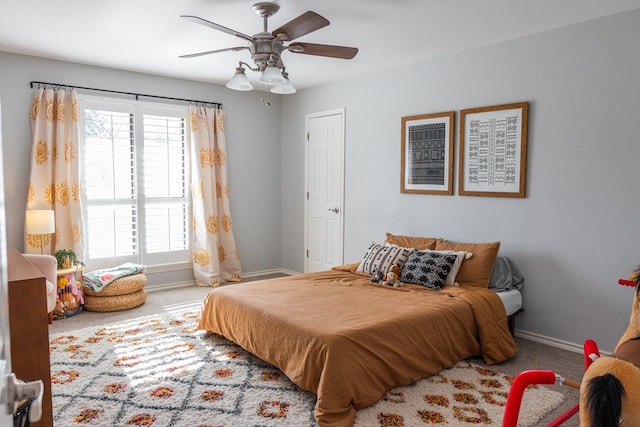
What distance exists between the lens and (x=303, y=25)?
2.61 m

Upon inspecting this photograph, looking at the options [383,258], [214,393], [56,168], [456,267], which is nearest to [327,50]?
[383,258]

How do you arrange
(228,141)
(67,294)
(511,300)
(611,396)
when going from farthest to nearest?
(228,141), (67,294), (511,300), (611,396)

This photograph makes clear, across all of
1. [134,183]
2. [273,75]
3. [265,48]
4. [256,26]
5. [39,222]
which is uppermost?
[256,26]

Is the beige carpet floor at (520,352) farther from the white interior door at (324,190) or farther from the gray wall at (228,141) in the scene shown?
the white interior door at (324,190)

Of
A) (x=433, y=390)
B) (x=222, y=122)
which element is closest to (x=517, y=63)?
(x=433, y=390)

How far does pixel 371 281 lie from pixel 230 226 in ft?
8.21

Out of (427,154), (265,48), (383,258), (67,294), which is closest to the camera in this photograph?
(265,48)

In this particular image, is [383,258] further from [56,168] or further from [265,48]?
[56,168]

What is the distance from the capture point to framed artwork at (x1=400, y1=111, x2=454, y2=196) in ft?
13.9

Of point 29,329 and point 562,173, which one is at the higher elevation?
point 562,173

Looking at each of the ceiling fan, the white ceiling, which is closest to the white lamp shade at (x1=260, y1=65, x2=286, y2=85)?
the ceiling fan

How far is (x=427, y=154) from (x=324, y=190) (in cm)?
163

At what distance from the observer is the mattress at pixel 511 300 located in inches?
139

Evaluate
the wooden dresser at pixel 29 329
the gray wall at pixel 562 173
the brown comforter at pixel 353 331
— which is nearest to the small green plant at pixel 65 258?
the brown comforter at pixel 353 331
